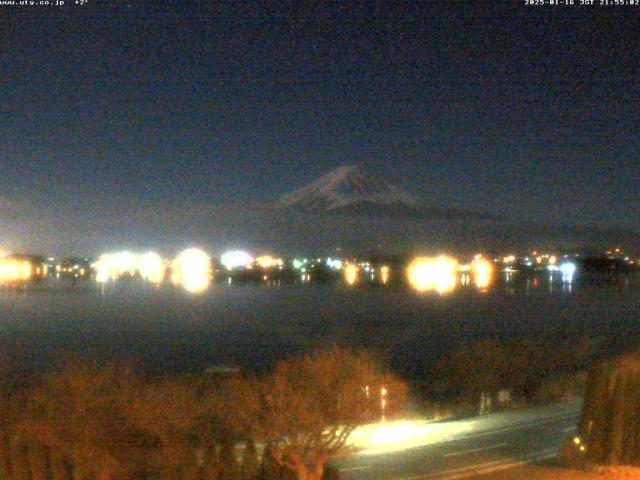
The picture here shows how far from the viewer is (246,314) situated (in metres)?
56.2

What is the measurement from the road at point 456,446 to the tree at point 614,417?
3.57ft

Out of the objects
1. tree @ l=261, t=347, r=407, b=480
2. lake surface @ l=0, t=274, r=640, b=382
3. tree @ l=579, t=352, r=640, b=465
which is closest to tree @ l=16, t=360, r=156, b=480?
tree @ l=261, t=347, r=407, b=480

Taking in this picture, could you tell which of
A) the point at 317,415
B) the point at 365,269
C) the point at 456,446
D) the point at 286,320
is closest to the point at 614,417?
the point at 456,446

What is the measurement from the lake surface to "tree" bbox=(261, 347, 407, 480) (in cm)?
2208

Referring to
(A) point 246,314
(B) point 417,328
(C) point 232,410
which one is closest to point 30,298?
(A) point 246,314

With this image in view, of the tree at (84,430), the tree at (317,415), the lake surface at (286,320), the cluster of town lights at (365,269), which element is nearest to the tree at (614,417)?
the tree at (317,415)

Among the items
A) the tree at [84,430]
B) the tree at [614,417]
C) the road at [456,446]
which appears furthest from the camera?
the road at [456,446]

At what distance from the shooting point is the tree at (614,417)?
11430mm

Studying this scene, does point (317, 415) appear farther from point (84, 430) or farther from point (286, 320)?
point (286, 320)

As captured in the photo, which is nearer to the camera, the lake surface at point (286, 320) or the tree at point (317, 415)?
the tree at point (317, 415)

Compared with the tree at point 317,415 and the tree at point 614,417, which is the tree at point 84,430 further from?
the tree at point 614,417

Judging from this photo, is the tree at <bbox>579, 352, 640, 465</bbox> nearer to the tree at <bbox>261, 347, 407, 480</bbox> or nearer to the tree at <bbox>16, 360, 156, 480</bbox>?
the tree at <bbox>261, 347, 407, 480</bbox>

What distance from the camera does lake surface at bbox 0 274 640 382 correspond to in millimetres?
40688

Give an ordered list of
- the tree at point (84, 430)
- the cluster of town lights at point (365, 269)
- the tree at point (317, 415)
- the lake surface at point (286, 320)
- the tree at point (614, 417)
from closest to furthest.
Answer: the tree at point (317, 415) → the tree at point (84, 430) → the tree at point (614, 417) → the lake surface at point (286, 320) → the cluster of town lights at point (365, 269)
